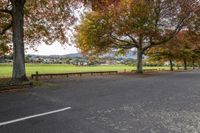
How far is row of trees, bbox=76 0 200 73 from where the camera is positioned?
33.5 m

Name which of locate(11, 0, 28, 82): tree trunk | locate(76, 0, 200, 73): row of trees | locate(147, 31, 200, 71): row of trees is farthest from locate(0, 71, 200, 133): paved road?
locate(147, 31, 200, 71): row of trees

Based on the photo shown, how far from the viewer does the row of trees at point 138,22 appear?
3347cm

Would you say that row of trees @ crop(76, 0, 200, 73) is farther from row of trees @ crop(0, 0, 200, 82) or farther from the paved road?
the paved road

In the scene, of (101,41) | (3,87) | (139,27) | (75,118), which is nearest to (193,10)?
(139,27)

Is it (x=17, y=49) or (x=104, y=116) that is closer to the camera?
(x=104, y=116)

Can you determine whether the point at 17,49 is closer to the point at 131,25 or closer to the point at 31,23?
the point at 31,23

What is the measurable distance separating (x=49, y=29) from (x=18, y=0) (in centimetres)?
864

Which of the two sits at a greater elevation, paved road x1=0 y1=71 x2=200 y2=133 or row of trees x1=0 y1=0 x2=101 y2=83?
row of trees x1=0 y1=0 x2=101 y2=83

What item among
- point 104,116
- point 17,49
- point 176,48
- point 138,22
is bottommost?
point 104,116

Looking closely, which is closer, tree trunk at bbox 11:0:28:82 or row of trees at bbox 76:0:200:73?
tree trunk at bbox 11:0:28:82

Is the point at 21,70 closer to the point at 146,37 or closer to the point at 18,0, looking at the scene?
the point at 18,0

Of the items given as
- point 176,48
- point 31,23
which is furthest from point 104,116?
point 176,48

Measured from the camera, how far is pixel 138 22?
33844 millimetres

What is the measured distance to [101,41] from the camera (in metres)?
35.7
